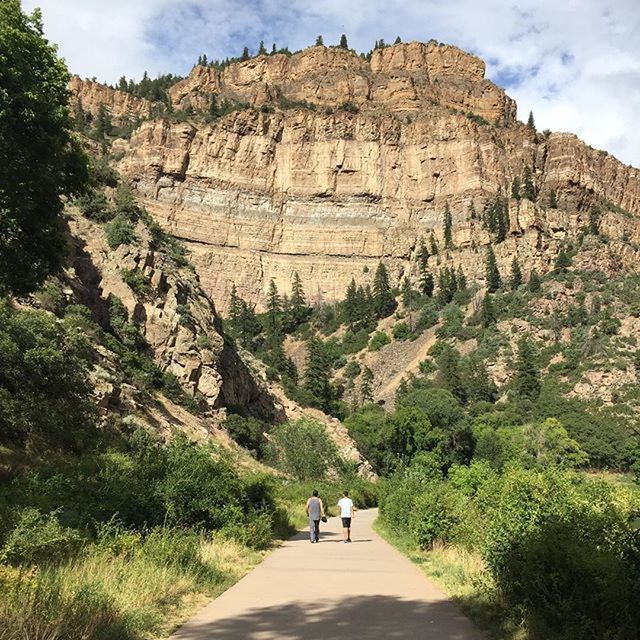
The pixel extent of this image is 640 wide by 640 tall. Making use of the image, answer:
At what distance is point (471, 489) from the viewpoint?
18.5 m

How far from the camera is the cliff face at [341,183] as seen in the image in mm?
123250

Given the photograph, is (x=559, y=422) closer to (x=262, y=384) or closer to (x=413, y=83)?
(x=262, y=384)

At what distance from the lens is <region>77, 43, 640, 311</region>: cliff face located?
404 feet

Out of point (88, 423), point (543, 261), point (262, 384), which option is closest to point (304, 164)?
point (543, 261)

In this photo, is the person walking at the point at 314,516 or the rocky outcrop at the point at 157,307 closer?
the person walking at the point at 314,516

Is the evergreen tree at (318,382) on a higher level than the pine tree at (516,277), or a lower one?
lower

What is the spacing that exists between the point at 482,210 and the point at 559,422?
69.0 meters

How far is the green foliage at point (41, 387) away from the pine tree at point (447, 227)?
106m

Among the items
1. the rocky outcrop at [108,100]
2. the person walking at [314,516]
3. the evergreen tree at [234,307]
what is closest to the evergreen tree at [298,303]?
the evergreen tree at [234,307]

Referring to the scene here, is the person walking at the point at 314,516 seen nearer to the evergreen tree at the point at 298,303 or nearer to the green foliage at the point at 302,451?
the green foliage at the point at 302,451

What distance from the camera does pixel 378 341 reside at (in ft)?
352

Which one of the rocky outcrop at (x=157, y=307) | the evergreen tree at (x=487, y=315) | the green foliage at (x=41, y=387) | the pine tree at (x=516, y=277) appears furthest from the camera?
the pine tree at (x=516, y=277)

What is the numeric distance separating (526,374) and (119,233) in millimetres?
55817

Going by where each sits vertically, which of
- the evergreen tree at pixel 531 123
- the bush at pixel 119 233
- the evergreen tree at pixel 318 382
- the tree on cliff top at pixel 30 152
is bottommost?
the tree on cliff top at pixel 30 152
